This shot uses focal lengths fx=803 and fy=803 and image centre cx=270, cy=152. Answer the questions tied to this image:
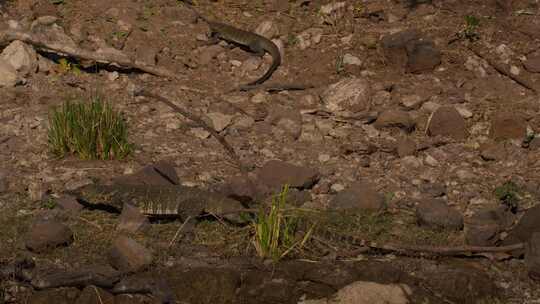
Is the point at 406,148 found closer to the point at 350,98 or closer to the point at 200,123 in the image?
the point at 350,98

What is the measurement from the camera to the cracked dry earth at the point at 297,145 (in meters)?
4.94

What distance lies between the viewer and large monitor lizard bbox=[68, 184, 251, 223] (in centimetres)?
562

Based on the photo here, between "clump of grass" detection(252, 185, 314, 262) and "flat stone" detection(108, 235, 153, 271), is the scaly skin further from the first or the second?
"flat stone" detection(108, 235, 153, 271)

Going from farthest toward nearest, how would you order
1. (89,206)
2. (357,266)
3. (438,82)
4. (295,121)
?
(438,82)
(295,121)
(89,206)
(357,266)

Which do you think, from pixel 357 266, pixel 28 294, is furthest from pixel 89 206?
pixel 357 266

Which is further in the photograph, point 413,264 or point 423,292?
point 413,264

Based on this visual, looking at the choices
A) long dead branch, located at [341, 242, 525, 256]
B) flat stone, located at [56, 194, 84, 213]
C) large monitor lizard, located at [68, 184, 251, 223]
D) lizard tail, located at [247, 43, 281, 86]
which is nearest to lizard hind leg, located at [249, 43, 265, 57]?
lizard tail, located at [247, 43, 281, 86]

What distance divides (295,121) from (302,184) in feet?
3.54

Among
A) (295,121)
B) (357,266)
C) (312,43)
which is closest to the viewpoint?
(357,266)

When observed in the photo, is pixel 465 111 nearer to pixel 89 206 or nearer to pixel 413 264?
pixel 413 264

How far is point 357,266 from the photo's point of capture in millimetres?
5078

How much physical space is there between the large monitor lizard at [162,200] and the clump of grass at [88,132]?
65cm

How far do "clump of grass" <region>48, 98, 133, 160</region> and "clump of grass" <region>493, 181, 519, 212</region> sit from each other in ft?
9.61

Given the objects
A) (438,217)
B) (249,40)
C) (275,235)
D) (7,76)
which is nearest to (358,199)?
(438,217)
